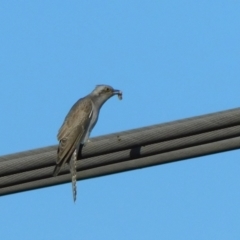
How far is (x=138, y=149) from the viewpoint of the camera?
725 centimetres

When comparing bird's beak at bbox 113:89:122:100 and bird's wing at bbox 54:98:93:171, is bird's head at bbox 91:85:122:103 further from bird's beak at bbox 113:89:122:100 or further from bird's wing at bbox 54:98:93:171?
bird's wing at bbox 54:98:93:171

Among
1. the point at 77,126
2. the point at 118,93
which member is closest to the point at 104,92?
the point at 118,93

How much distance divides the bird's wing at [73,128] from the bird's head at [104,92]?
0.36m

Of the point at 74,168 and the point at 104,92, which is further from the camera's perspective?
the point at 104,92

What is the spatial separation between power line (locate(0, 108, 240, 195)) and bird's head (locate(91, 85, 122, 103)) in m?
A: 5.18

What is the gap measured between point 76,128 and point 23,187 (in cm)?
345

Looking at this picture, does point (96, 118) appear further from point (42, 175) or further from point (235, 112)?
point (235, 112)

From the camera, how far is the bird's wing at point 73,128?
357 inches

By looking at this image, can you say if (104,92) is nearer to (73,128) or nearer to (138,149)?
(73,128)

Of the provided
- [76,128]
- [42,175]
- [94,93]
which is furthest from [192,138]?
[94,93]

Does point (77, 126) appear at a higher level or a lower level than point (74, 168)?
higher

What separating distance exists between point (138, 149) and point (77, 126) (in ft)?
12.5

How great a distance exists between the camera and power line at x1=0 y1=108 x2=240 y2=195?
694 cm

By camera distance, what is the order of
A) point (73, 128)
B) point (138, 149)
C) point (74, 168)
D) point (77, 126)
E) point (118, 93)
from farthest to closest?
point (118, 93) → point (77, 126) → point (73, 128) → point (74, 168) → point (138, 149)
